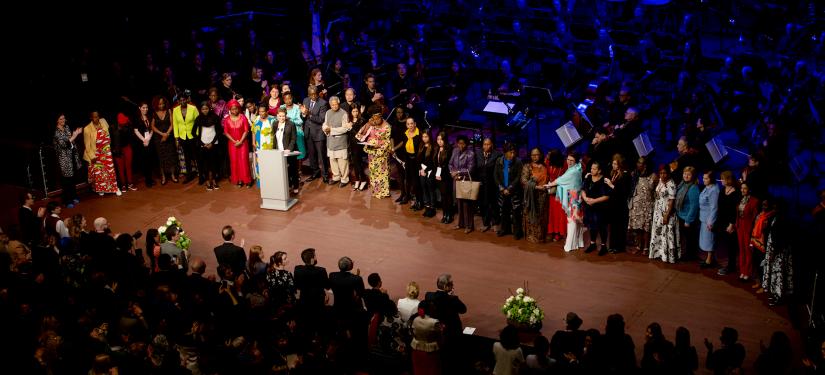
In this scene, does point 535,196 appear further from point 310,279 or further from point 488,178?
point 310,279

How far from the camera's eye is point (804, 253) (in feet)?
30.9

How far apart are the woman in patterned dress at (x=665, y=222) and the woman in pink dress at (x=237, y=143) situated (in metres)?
6.64

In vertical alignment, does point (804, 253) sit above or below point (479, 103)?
below

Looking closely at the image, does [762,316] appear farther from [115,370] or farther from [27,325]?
[27,325]

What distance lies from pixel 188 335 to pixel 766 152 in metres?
7.88

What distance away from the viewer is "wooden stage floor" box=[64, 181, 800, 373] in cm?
944

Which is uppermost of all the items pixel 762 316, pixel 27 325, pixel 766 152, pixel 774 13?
pixel 774 13

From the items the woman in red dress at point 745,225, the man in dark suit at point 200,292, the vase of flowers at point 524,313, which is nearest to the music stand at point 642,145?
the woman in red dress at point 745,225

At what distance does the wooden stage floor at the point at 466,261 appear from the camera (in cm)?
944

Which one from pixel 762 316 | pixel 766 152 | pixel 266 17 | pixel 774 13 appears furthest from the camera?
pixel 266 17

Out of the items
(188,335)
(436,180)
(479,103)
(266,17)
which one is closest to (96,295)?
(188,335)

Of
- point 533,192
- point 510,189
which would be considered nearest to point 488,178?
point 510,189

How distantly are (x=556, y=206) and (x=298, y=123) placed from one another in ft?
15.5

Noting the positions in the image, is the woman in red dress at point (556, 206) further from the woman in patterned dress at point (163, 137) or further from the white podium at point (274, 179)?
the woman in patterned dress at point (163, 137)
